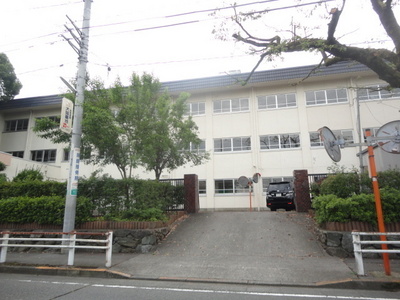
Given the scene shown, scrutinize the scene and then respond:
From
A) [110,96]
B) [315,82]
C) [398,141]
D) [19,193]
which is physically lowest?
[19,193]

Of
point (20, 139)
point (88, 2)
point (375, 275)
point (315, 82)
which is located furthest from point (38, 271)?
point (20, 139)

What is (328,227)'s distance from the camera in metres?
7.91

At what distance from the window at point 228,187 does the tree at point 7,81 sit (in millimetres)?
20402

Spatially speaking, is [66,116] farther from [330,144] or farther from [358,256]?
[358,256]

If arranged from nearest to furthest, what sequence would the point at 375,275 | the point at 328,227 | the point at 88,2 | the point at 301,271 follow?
1. the point at 375,275
2. the point at 301,271
3. the point at 328,227
4. the point at 88,2

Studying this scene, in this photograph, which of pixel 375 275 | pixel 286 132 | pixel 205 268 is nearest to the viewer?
pixel 375 275

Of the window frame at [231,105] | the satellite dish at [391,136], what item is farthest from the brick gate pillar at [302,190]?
the window frame at [231,105]

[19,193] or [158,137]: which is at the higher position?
[158,137]

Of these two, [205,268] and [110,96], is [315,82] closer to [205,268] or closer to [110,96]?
[110,96]

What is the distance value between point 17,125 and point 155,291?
2797cm

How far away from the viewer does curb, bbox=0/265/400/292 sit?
5.21 m

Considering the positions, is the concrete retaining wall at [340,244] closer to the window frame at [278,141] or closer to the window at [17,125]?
the window frame at [278,141]

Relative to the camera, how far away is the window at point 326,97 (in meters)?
19.8

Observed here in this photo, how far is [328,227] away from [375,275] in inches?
91.8
